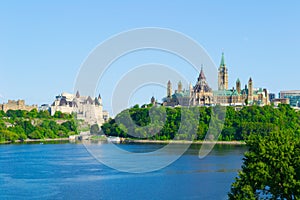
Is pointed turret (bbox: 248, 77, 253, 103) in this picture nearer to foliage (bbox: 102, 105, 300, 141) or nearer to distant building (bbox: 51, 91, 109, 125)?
foliage (bbox: 102, 105, 300, 141)

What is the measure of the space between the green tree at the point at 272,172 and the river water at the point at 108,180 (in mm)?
8455

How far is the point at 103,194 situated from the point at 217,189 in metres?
5.93

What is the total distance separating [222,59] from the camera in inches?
4097

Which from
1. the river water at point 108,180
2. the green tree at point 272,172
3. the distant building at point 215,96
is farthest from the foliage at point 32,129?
the green tree at point 272,172

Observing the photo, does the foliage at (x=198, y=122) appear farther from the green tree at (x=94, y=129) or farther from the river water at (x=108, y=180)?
the river water at (x=108, y=180)

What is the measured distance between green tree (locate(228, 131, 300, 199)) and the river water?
27.7 feet

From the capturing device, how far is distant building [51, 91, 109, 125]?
94056 millimetres

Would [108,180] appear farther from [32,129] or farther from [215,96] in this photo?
[215,96]

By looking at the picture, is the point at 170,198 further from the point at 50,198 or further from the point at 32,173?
the point at 32,173

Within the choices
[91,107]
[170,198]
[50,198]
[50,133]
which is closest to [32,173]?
Answer: [50,198]

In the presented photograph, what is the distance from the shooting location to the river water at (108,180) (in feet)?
88.2

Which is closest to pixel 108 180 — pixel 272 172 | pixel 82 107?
pixel 272 172

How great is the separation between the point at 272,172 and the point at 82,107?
85159mm

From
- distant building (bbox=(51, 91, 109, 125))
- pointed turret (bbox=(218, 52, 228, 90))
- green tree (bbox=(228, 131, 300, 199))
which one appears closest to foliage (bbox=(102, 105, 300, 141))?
distant building (bbox=(51, 91, 109, 125))
